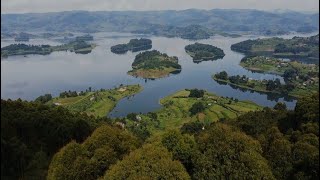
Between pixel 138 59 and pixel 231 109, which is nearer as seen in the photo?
pixel 231 109

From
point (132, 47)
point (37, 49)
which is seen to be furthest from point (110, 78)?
point (132, 47)

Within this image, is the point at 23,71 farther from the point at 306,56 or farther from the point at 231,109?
the point at 306,56

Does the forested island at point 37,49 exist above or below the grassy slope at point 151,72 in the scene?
below

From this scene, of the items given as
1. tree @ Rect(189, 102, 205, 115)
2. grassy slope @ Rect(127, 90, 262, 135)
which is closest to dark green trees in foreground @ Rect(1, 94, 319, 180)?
grassy slope @ Rect(127, 90, 262, 135)

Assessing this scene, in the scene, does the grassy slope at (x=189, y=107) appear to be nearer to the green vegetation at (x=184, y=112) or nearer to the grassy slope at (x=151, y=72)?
the green vegetation at (x=184, y=112)

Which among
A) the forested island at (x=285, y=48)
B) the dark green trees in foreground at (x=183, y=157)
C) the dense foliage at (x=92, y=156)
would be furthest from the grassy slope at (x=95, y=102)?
the forested island at (x=285, y=48)

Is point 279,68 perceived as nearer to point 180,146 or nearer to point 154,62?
point 154,62

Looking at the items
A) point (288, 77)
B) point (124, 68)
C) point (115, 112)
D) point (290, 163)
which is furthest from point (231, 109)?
point (124, 68)
